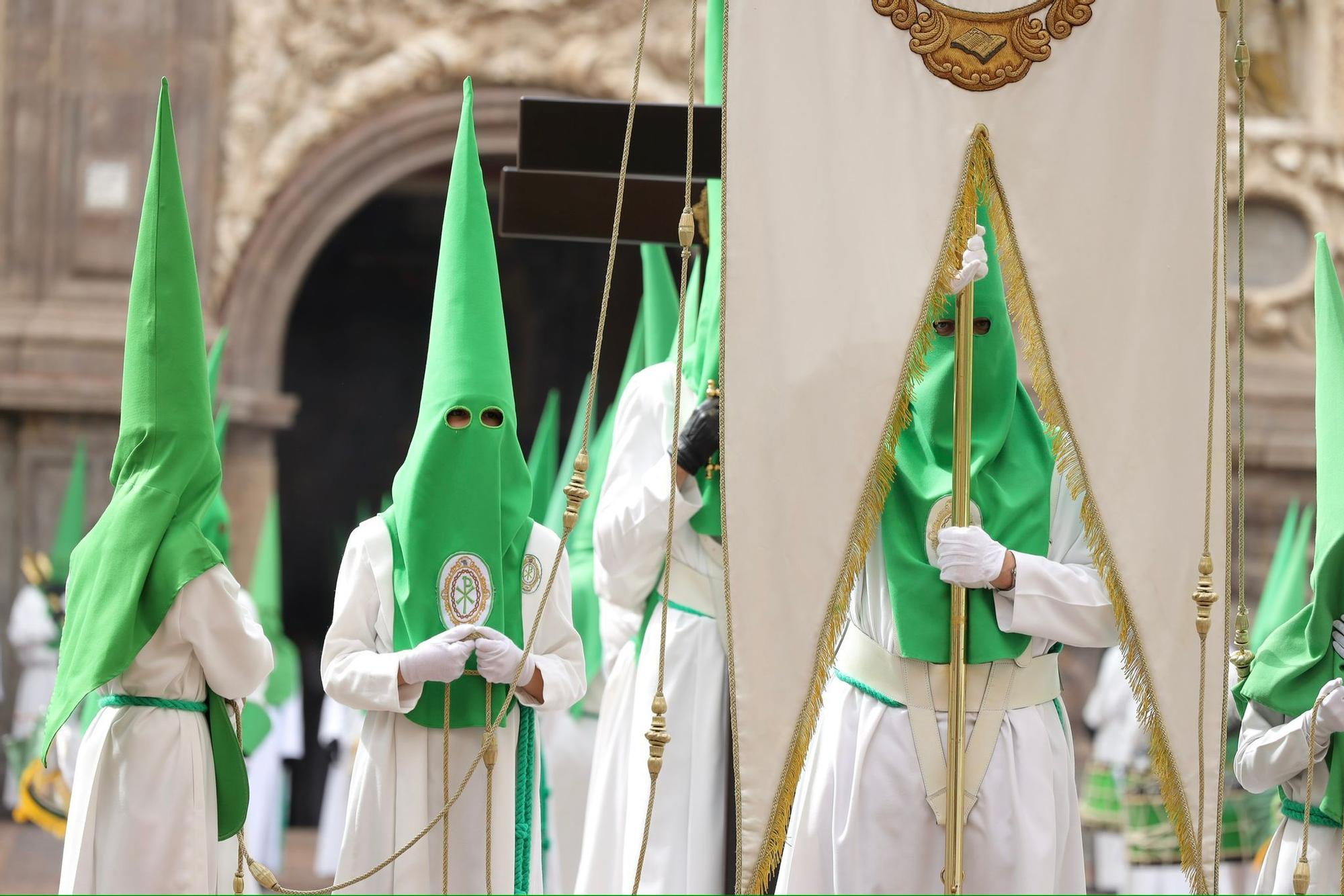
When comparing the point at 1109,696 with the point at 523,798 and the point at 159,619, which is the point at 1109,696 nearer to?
the point at 523,798

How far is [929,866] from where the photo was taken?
13.1ft

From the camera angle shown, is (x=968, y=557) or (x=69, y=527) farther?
(x=69, y=527)

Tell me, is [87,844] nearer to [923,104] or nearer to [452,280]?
[452,280]

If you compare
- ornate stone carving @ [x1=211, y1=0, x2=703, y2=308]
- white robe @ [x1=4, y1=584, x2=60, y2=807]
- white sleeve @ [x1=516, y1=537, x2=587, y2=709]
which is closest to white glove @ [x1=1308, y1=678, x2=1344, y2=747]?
white sleeve @ [x1=516, y1=537, x2=587, y2=709]

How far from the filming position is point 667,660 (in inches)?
191

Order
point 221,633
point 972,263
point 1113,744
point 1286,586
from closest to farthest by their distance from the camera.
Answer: point 972,263 → point 221,633 → point 1286,586 → point 1113,744

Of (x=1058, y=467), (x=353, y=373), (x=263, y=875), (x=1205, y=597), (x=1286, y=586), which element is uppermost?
(x=353, y=373)

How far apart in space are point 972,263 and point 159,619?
2.12 m

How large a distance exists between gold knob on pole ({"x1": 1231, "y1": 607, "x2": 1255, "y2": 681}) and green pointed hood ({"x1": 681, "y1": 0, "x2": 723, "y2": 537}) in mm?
1292

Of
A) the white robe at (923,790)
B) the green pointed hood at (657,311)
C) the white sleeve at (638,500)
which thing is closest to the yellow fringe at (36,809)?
the green pointed hood at (657,311)

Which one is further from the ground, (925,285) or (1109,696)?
(925,285)

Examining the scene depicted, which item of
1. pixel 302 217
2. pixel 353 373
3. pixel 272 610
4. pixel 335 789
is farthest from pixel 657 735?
pixel 353 373

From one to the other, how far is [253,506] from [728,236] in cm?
786

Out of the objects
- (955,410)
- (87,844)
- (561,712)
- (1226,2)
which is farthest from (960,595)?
(561,712)
